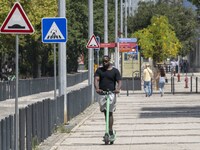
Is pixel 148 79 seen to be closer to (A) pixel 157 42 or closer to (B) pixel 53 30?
(A) pixel 157 42

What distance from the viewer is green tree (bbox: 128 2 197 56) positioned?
264 feet

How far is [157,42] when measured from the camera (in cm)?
6266

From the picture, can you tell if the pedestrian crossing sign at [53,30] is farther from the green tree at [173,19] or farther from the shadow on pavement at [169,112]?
the green tree at [173,19]

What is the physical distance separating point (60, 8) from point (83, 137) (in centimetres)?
610

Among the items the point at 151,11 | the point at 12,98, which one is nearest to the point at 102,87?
the point at 12,98

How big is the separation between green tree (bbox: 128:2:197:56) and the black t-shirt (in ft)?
202

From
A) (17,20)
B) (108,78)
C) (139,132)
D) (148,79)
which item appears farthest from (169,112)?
(17,20)

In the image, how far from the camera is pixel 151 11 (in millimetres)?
80562

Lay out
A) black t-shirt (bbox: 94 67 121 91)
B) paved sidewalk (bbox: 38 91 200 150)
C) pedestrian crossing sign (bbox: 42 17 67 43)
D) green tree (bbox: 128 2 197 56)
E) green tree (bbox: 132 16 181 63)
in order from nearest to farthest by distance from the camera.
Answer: paved sidewalk (bbox: 38 91 200 150), black t-shirt (bbox: 94 67 121 91), pedestrian crossing sign (bbox: 42 17 67 43), green tree (bbox: 132 16 181 63), green tree (bbox: 128 2 197 56)

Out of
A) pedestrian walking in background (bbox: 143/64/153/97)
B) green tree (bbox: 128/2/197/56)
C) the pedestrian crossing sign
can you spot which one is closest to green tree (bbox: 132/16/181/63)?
green tree (bbox: 128/2/197/56)

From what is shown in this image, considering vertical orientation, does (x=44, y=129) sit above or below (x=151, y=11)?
below

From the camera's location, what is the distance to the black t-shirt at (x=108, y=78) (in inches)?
693

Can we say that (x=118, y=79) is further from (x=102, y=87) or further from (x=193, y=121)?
(x=193, y=121)

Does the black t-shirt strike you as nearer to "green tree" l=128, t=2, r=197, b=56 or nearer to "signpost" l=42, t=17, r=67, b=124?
"signpost" l=42, t=17, r=67, b=124
